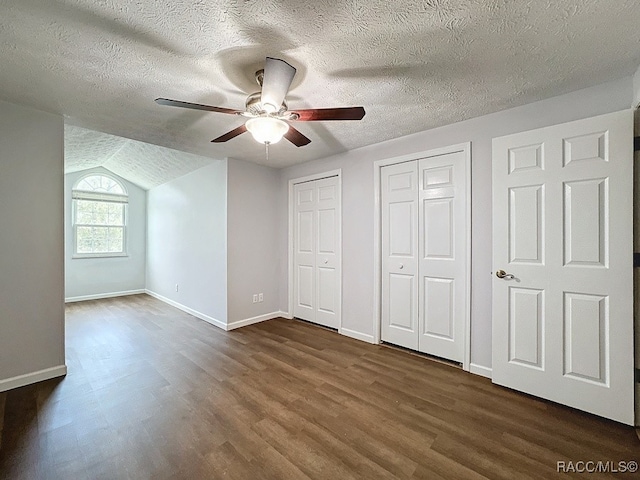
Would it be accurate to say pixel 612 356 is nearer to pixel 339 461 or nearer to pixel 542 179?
pixel 542 179

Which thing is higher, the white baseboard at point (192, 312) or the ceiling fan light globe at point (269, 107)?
the ceiling fan light globe at point (269, 107)

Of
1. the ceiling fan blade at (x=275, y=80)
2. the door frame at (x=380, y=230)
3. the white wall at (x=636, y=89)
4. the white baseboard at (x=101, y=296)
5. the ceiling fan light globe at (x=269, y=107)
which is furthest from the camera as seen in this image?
the white baseboard at (x=101, y=296)

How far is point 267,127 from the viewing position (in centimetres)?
181

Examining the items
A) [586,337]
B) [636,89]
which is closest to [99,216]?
[586,337]

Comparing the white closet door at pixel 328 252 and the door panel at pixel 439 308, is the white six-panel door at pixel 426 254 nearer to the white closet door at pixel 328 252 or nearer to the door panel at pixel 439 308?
the door panel at pixel 439 308

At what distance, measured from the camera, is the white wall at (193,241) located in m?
3.89

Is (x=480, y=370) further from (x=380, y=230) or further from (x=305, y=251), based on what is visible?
(x=305, y=251)

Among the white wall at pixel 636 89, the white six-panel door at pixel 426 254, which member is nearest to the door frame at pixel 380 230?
the white six-panel door at pixel 426 254

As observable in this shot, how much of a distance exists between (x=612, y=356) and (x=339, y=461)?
194cm

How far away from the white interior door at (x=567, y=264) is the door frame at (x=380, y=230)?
10.2 inches

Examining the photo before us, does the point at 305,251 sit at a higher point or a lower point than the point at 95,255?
higher

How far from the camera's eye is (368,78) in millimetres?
1872

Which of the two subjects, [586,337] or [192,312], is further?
[192,312]

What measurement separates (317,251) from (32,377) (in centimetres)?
310
